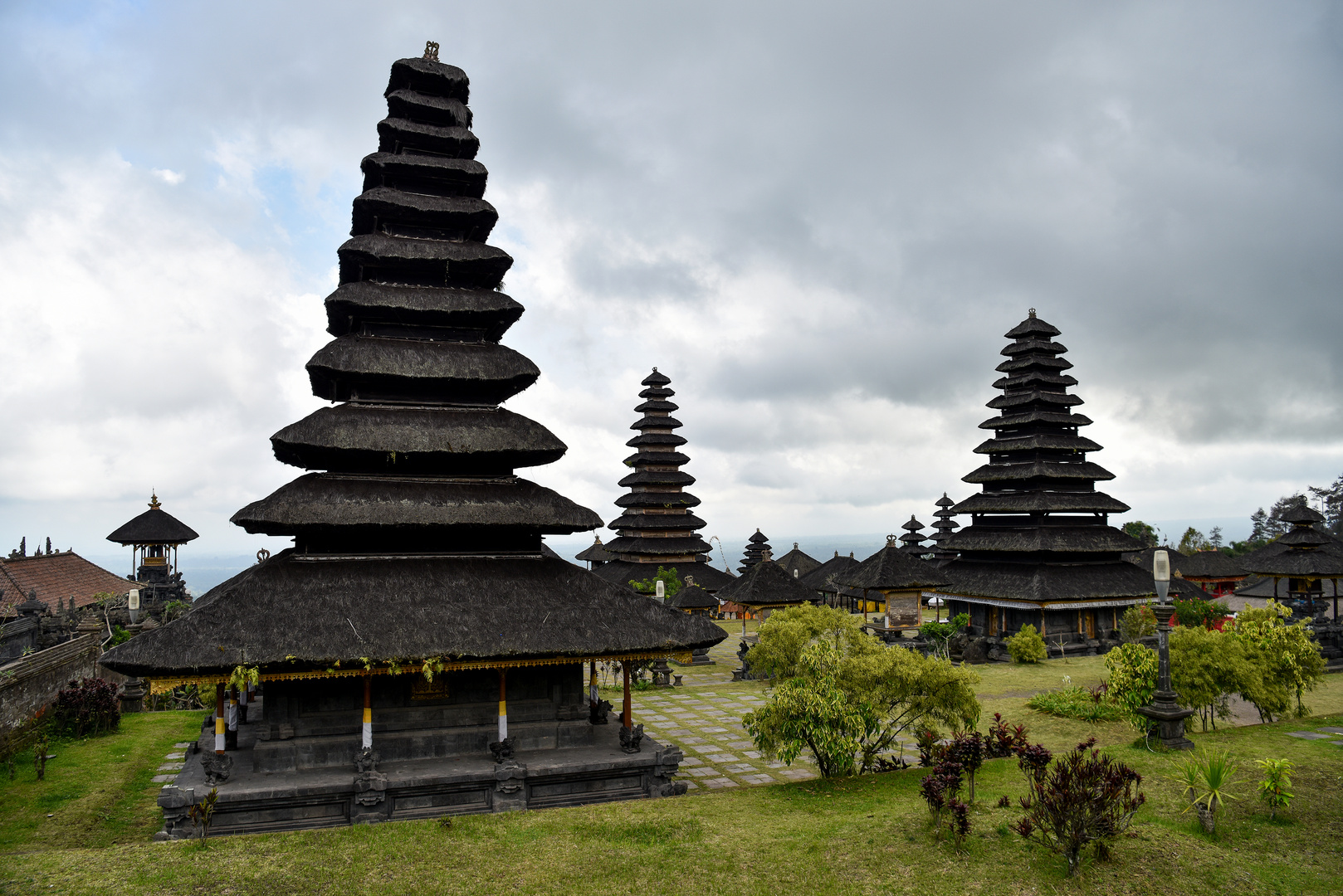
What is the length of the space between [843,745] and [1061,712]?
31.6ft

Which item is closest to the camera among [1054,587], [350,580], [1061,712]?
[350,580]

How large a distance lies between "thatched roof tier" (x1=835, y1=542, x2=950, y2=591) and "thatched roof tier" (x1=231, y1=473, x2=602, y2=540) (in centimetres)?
1960

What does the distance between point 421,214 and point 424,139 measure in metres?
2.28

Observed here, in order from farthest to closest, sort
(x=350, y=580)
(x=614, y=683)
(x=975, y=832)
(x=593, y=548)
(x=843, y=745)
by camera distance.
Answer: (x=593, y=548)
(x=614, y=683)
(x=350, y=580)
(x=843, y=745)
(x=975, y=832)

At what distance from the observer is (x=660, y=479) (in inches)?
1923

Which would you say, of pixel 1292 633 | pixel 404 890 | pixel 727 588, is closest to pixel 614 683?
pixel 727 588

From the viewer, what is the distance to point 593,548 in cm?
5922

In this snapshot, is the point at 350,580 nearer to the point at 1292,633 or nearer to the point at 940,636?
the point at 1292,633

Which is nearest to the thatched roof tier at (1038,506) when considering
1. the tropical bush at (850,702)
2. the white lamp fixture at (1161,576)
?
the white lamp fixture at (1161,576)

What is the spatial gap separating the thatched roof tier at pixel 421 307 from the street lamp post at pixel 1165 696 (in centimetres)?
1485

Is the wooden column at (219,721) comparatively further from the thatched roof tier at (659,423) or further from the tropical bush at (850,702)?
the thatched roof tier at (659,423)

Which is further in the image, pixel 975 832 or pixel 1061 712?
pixel 1061 712

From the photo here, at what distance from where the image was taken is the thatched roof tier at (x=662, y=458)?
49312 mm

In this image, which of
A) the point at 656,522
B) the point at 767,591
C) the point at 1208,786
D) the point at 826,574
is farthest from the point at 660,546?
the point at 1208,786
